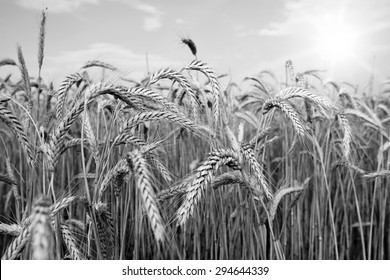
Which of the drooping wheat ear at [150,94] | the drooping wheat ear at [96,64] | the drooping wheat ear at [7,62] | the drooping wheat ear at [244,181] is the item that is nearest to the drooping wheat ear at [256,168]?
the drooping wheat ear at [244,181]

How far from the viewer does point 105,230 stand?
5.93 ft

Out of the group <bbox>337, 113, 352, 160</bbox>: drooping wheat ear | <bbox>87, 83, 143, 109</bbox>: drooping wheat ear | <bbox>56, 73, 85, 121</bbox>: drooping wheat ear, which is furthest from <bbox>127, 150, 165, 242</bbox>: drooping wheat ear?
<bbox>337, 113, 352, 160</bbox>: drooping wheat ear

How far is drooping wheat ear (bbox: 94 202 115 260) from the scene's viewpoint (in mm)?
1739

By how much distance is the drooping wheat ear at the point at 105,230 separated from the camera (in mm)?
1739

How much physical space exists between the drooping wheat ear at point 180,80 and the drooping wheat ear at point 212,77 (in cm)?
10

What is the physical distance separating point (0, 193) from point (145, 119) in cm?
234

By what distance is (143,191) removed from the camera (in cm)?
116

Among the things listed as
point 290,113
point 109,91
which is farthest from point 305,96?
point 109,91

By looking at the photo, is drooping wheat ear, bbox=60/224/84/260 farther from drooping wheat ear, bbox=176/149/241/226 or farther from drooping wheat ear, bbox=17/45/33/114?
drooping wheat ear, bbox=17/45/33/114

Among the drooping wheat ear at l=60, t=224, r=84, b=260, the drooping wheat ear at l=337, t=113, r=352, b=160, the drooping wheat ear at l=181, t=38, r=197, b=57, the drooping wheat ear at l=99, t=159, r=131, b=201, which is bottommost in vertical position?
the drooping wheat ear at l=60, t=224, r=84, b=260

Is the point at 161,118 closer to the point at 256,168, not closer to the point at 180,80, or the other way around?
the point at 180,80

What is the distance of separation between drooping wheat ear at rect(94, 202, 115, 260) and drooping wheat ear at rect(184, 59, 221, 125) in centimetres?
63
